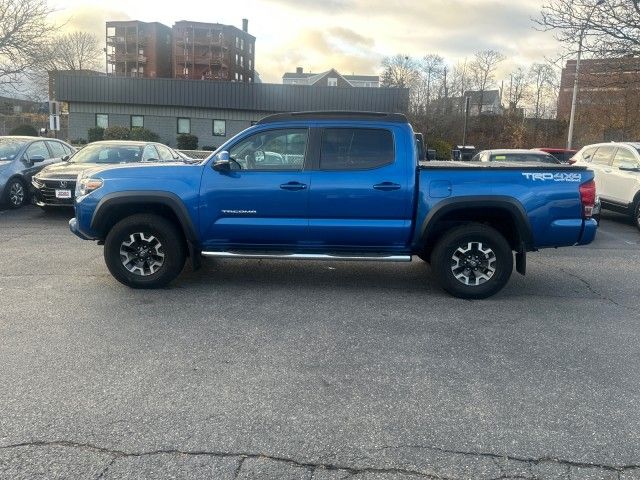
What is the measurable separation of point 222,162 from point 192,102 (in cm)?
2947

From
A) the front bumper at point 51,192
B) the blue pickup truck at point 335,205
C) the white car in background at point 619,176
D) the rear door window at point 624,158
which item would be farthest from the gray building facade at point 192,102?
the blue pickup truck at point 335,205

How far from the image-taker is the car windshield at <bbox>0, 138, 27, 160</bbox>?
12.2m

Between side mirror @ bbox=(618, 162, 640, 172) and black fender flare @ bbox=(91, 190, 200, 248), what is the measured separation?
385 inches

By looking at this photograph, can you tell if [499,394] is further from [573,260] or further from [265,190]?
[573,260]

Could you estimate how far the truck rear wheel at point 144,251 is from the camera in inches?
236

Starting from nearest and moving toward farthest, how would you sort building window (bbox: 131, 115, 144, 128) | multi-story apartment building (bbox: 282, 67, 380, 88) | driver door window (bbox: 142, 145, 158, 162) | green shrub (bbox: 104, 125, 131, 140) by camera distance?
1. driver door window (bbox: 142, 145, 158, 162)
2. green shrub (bbox: 104, 125, 131, 140)
3. building window (bbox: 131, 115, 144, 128)
4. multi-story apartment building (bbox: 282, 67, 380, 88)

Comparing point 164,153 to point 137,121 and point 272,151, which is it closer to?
point 272,151

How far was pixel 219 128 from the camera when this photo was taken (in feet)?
113

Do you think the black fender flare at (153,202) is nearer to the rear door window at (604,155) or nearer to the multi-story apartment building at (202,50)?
the rear door window at (604,155)

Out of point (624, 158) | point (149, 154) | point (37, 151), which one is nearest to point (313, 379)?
point (149, 154)

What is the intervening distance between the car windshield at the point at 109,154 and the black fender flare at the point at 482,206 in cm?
830

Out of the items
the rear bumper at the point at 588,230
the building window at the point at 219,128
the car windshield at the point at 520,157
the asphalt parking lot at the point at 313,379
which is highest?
the building window at the point at 219,128

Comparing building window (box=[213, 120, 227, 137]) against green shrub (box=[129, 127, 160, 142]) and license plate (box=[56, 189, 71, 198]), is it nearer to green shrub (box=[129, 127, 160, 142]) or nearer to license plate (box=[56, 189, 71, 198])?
green shrub (box=[129, 127, 160, 142])

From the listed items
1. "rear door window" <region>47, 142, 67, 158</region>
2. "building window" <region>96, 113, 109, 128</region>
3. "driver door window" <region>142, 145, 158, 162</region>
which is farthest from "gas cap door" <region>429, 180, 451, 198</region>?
"building window" <region>96, 113, 109, 128</region>
